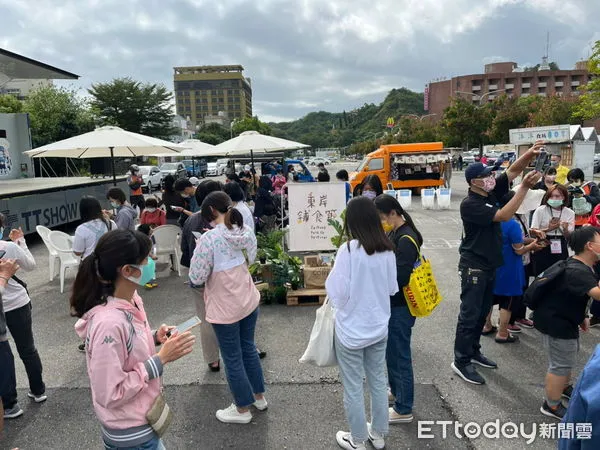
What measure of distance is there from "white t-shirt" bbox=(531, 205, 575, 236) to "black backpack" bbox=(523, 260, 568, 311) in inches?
76.0

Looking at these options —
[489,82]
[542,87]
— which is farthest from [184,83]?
[542,87]

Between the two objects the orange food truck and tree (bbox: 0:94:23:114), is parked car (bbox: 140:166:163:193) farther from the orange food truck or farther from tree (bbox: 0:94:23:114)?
the orange food truck

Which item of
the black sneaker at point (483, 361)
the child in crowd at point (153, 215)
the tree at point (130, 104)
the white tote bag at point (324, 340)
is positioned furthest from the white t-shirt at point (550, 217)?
the tree at point (130, 104)

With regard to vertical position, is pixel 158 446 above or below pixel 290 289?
above

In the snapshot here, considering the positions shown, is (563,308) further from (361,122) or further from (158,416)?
(361,122)

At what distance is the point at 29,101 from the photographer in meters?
26.6

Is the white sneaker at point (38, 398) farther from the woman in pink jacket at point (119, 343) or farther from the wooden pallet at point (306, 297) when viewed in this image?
the wooden pallet at point (306, 297)

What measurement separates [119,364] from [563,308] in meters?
3.09

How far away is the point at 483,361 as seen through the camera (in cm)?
418

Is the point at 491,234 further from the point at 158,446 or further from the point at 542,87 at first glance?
the point at 542,87

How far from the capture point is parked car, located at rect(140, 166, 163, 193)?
25062 millimetres

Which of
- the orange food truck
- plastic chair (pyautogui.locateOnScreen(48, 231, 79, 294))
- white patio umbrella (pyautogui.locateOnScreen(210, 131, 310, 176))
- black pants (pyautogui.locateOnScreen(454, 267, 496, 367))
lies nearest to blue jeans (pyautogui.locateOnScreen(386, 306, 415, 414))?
black pants (pyautogui.locateOnScreen(454, 267, 496, 367))

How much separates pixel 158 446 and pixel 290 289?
13.4 ft

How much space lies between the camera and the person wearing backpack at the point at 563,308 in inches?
124
